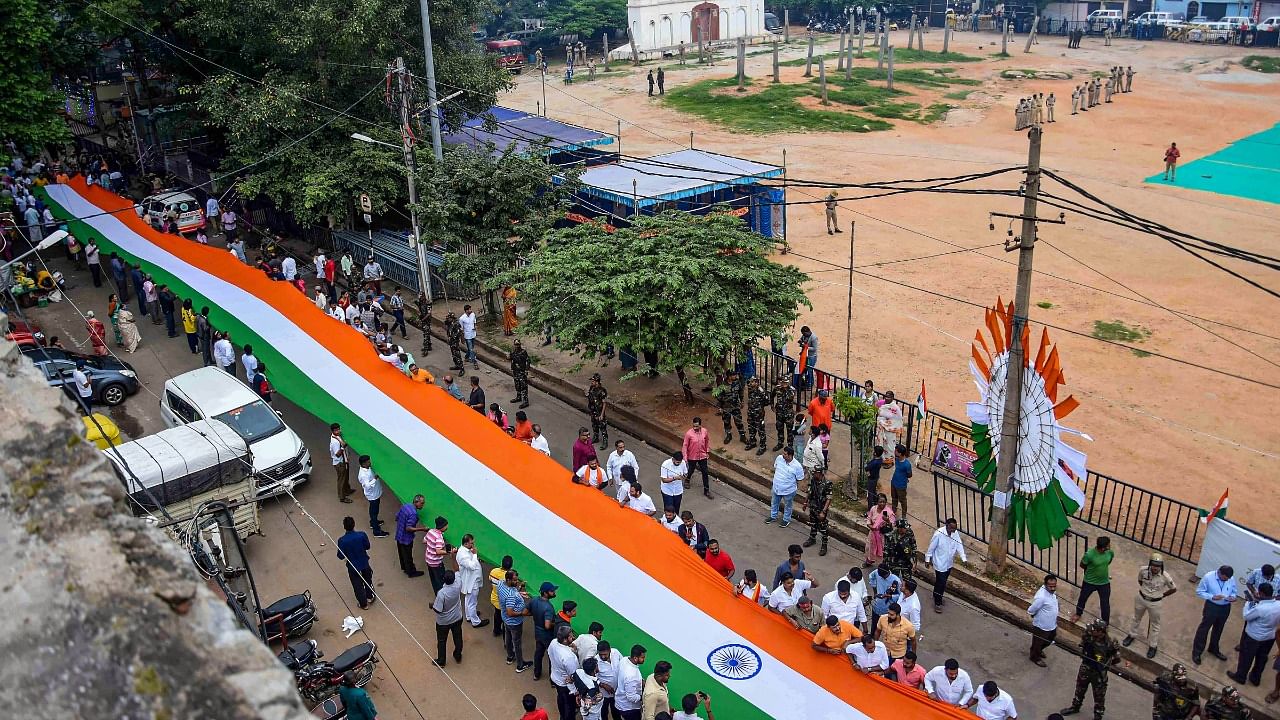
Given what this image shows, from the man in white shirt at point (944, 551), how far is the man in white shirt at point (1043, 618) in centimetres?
105

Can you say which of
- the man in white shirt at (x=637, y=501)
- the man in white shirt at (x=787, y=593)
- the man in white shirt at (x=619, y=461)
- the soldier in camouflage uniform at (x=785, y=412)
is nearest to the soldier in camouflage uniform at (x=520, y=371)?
the man in white shirt at (x=619, y=461)

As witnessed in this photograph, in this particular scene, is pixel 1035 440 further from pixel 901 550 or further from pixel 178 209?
pixel 178 209

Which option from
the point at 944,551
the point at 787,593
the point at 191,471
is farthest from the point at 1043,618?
the point at 191,471

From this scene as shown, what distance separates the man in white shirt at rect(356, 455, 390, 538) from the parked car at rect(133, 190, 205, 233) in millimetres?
16696

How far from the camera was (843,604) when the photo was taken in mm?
10570

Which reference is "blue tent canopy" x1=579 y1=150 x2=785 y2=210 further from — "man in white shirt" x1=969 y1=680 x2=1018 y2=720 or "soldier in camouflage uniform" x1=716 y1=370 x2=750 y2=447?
"man in white shirt" x1=969 y1=680 x2=1018 y2=720

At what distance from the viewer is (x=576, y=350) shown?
1795cm

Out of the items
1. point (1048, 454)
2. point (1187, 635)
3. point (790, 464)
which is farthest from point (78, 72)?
point (1187, 635)

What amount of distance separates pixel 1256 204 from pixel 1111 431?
718 inches

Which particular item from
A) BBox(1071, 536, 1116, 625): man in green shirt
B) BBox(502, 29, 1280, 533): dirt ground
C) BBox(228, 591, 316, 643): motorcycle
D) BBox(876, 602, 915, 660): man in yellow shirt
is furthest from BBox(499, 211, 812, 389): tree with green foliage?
BBox(1071, 536, 1116, 625): man in green shirt

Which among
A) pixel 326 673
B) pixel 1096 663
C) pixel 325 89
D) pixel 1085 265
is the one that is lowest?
pixel 326 673

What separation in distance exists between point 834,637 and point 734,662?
3.39 ft

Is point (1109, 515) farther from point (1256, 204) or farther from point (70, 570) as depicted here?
point (1256, 204)

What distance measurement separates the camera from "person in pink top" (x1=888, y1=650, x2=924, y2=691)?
9766 mm
